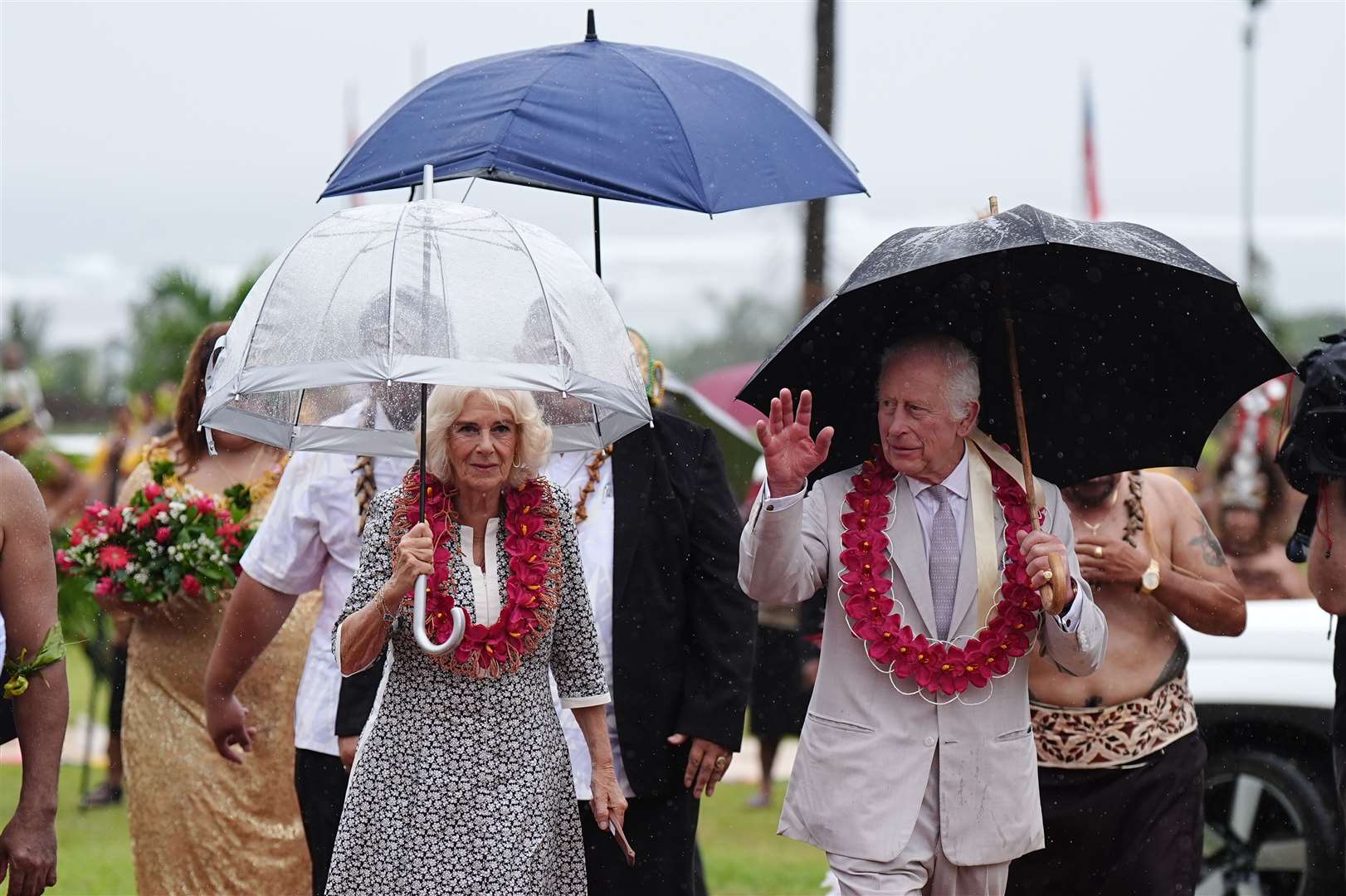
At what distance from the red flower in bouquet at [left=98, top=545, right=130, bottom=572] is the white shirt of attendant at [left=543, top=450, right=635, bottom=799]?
2.13m

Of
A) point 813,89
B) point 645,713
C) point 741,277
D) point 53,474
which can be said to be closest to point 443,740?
point 645,713

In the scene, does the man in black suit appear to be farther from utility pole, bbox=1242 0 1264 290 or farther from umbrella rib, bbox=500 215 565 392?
utility pole, bbox=1242 0 1264 290

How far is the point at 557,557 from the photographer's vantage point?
4.95 meters

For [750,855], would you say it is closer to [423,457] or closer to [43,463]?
[43,463]

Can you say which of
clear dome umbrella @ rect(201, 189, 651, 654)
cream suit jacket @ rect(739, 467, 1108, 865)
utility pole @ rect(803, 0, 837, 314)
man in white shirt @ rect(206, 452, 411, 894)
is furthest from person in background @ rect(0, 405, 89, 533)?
utility pole @ rect(803, 0, 837, 314)

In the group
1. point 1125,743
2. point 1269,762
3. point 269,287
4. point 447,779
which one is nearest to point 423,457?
point 269,287

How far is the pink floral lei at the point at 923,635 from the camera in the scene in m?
4.79

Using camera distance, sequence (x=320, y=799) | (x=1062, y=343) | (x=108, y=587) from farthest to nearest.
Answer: (x=108, y=587) → (x=320, y=799) → (x=1062, y=343)

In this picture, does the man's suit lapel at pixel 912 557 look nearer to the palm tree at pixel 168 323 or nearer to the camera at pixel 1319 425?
the camera at pixel 1319 425

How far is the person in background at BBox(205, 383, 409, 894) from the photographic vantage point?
5.71 meters

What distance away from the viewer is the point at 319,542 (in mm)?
5766

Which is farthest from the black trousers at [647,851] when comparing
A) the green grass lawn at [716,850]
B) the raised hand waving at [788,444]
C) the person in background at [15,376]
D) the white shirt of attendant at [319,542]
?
the person in background at [15,376]

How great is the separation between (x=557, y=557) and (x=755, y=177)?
4.49ft

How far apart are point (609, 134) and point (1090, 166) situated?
2025 cm
